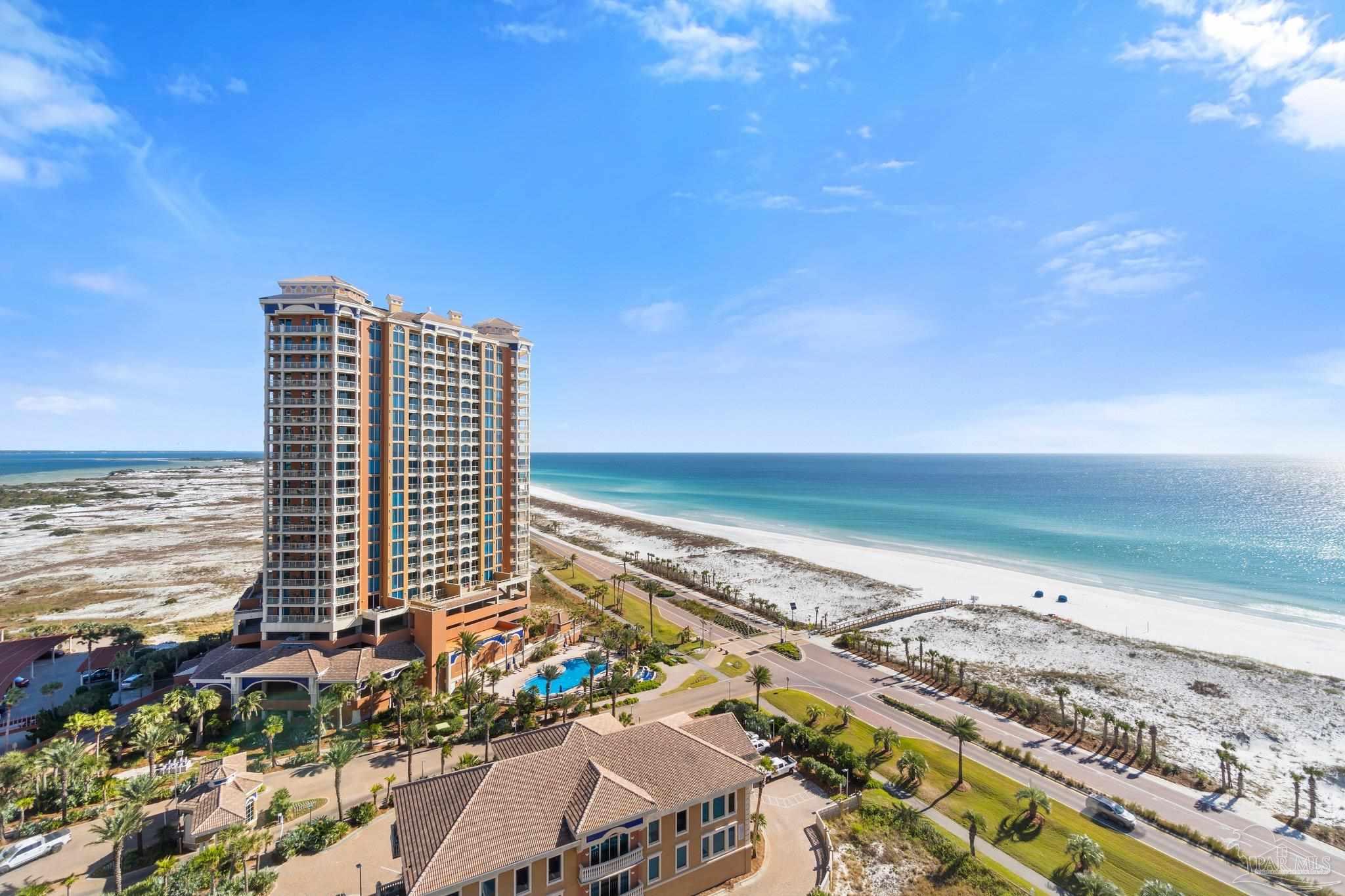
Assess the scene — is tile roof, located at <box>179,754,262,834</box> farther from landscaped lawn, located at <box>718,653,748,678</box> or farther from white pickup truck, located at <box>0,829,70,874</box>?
landscaped lawn, located at <box>718,653,748,678</box>

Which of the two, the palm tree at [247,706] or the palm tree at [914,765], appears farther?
the palm tree at [247,706]

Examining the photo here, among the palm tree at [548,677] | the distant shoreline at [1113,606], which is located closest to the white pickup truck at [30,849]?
the palm tree at [548,677]

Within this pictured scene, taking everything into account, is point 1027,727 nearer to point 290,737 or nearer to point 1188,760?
point 1188,760

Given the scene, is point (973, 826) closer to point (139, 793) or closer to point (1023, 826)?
point (1023, 826)

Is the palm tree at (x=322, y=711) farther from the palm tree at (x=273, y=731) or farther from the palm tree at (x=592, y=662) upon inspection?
the palm tree at (x=592, y=662)

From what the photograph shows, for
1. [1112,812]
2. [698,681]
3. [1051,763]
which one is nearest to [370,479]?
[698,681]

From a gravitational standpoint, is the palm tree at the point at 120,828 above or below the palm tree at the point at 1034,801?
above
